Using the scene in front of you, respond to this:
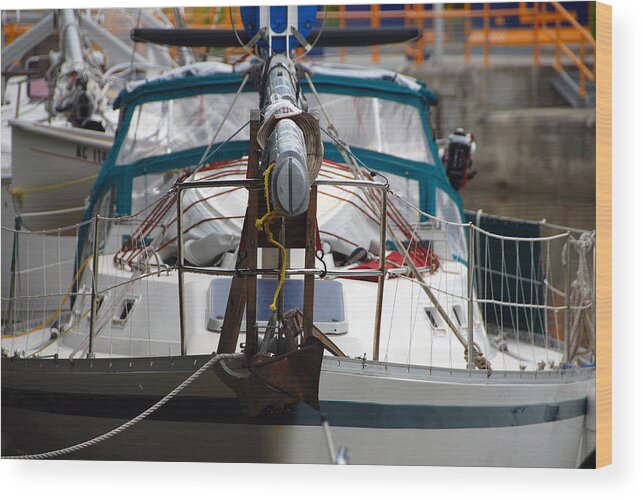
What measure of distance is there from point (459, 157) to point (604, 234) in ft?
2.35

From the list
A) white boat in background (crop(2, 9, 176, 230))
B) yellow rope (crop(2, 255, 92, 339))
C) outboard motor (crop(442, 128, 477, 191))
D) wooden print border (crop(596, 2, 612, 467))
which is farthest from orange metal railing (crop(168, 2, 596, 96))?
yellow rope (crop(2, 255, 92, 339))

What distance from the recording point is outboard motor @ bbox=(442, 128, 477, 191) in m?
4.11

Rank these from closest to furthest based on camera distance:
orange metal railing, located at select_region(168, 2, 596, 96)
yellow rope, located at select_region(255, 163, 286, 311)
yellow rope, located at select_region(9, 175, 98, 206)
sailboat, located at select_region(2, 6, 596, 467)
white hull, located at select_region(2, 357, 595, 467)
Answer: yellow rope, located at select_region(255, 163, 286, 311)
sailboat, located at select_region(2, 6, 596, 467)
white hull, located at select_region(2, 357, 595, 467)
orange metal railing, located at select_region(168, 2, 596, 96)
yellow rope, located at select_region(9, 175, 98, 206)

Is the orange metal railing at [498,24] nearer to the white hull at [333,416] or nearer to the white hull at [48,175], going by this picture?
the white hull at [48,175]

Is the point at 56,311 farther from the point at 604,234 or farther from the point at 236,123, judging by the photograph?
the point at 604,234

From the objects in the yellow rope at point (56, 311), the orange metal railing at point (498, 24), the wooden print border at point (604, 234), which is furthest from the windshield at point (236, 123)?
the wooden print border at point (604, 234)

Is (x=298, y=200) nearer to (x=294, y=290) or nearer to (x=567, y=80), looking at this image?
(x=294, y=290)

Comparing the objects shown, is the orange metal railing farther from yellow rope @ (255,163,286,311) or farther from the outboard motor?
yellow rope @ (255,163,286,311)

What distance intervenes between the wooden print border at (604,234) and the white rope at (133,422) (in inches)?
53.5

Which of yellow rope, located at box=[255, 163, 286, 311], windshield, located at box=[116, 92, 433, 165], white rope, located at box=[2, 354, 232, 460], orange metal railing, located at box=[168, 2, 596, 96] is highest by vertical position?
orange metal railing, located at box=[168, 2, 596, 96]

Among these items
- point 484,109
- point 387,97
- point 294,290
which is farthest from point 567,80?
point 294,290

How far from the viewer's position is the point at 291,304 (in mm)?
3357

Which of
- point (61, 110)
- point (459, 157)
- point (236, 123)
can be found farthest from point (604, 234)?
Answer: point (61, 110)

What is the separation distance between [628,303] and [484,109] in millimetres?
917
